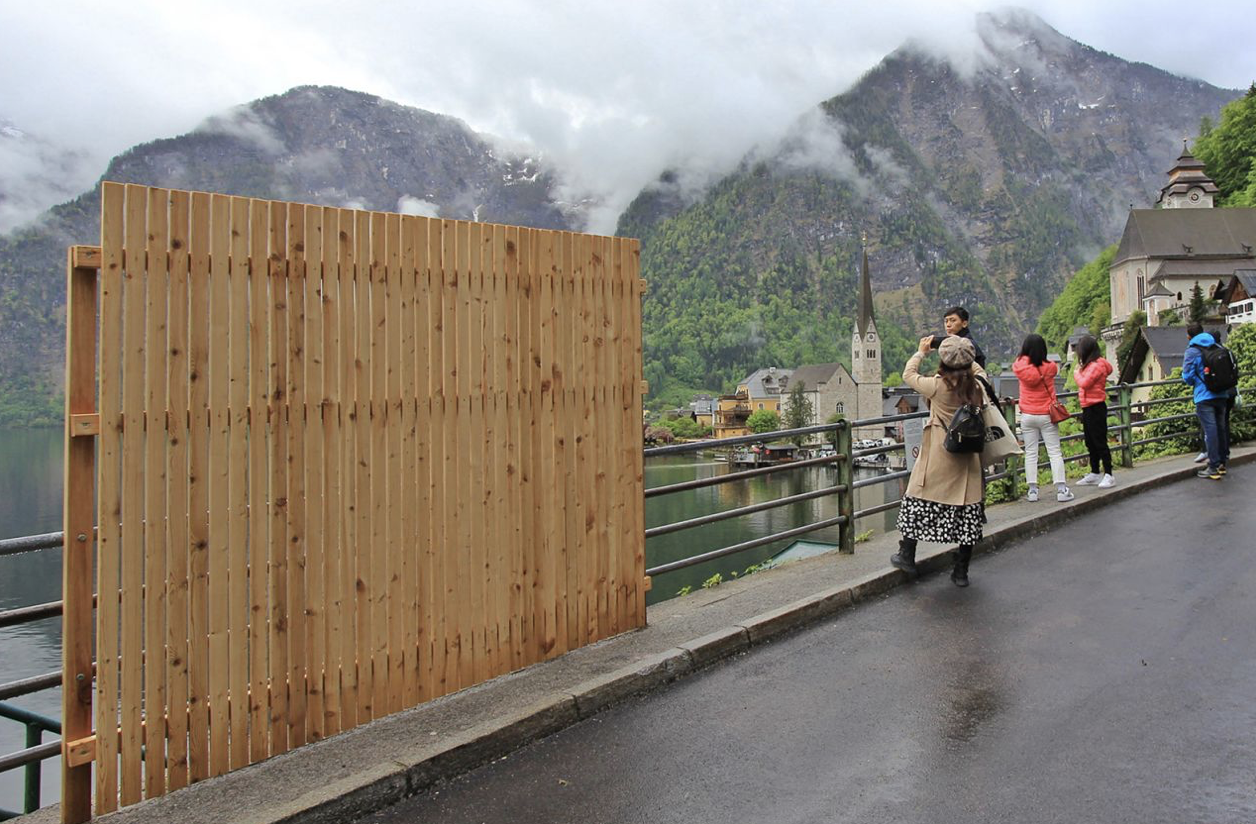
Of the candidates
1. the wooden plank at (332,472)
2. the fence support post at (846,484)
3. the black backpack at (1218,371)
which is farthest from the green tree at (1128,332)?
the wooden plank at (332,472)

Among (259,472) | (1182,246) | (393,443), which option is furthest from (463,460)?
(1182,246)

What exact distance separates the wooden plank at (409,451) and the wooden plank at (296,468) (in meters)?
0.49

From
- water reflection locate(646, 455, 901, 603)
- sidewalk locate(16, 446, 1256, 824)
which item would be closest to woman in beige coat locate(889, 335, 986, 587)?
sidewalk locate(16, 446, 1256, 824)

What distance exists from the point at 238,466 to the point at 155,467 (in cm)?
33

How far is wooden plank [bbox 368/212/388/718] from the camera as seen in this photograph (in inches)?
166

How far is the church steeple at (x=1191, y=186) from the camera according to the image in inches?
3853

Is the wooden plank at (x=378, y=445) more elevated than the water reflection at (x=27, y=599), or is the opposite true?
the wooden plank at (x=378, y=445)

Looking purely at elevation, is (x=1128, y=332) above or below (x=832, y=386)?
above

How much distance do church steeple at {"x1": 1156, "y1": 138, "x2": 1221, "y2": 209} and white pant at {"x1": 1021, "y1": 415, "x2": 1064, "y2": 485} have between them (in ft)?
345

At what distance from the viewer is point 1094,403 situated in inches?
432

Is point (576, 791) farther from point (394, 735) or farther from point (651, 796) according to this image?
point (394, 735)

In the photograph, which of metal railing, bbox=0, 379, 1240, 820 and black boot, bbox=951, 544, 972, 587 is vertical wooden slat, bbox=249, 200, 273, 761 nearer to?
metal railing, bbox=0, 379, 1240, 820

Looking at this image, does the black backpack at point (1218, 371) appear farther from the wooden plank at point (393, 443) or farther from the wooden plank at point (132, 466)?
the wooden plank at point (132, 466)

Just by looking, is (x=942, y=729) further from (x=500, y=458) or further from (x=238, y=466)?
(x=238, y=466)
